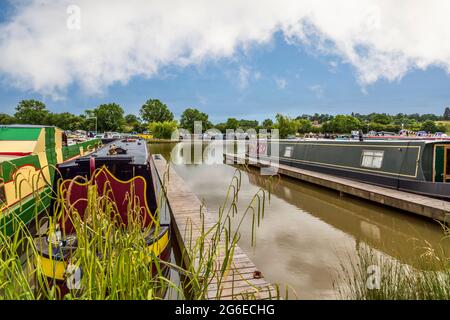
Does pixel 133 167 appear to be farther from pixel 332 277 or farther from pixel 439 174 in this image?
pixel 439 174

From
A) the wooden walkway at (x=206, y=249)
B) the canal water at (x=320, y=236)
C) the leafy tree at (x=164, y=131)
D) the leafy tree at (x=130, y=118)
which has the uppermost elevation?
the leafy tree at (x=130, y=118)

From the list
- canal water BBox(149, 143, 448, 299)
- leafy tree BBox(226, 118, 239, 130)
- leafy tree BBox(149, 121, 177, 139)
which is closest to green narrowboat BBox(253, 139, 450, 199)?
canal water BBox(149, 143, 448, 299)

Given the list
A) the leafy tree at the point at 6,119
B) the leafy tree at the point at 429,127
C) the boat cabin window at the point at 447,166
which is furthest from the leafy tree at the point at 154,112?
the boat cabin window at the point at 447,166

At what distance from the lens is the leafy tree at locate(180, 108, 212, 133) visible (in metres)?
87.7

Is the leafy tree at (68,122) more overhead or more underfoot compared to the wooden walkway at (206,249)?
more overhead

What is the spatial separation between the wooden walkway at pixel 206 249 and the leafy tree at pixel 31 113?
76148mm

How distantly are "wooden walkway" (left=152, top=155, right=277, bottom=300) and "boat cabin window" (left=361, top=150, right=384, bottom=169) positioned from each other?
643 cm

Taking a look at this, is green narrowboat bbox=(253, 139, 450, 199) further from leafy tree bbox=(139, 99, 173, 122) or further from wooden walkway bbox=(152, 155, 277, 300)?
leafy tree bbox=(139, 99, 173, 122)

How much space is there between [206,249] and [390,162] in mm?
7875

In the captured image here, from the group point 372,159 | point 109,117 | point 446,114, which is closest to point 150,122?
point 109,117

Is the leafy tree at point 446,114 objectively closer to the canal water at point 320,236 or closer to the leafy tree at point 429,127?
the leafy tree at point 429,127

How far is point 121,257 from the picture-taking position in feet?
6.46

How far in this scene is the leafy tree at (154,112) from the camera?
8425 cm
